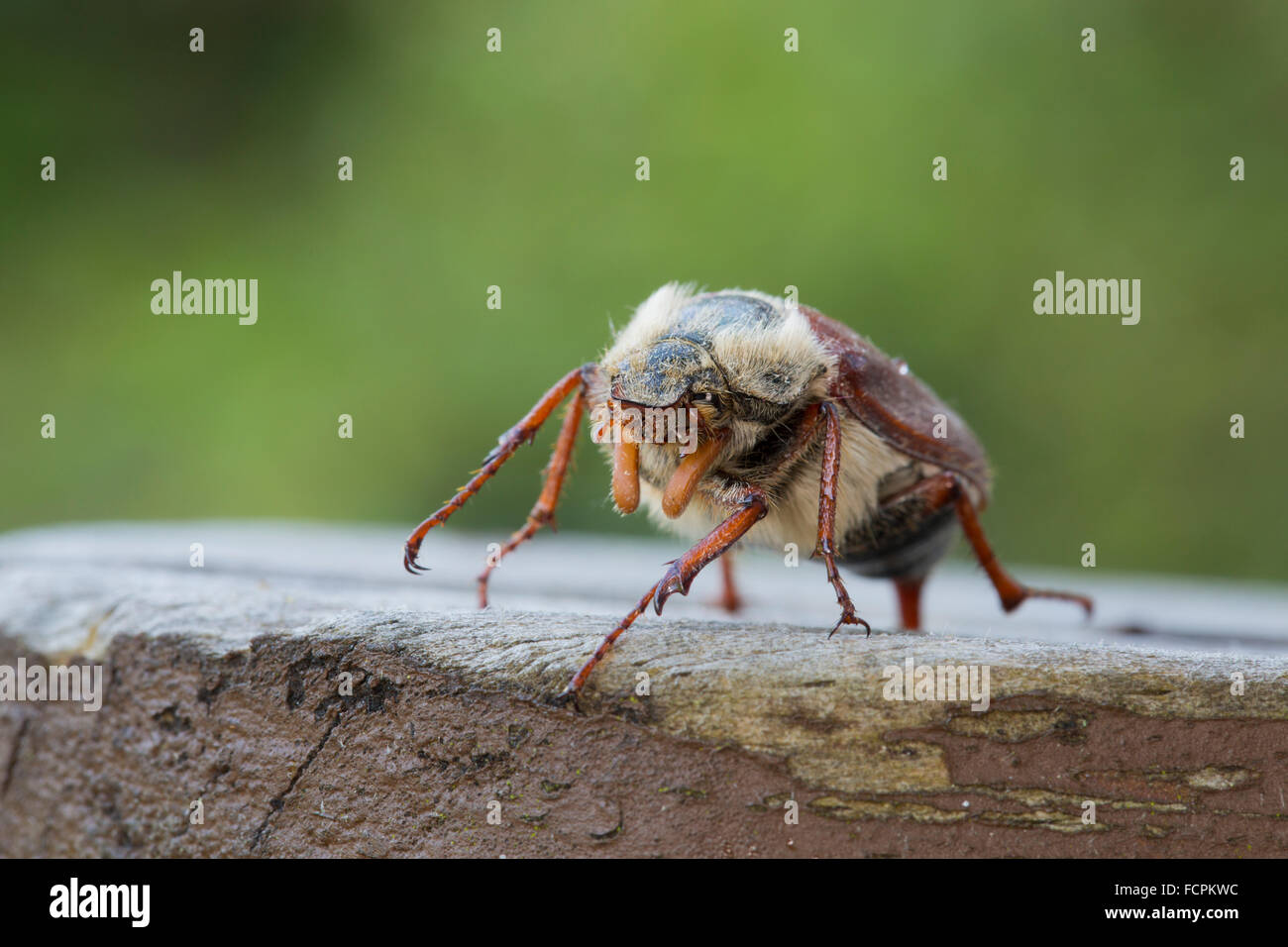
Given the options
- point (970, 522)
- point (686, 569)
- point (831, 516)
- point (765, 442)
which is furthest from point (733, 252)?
point (686, 569)

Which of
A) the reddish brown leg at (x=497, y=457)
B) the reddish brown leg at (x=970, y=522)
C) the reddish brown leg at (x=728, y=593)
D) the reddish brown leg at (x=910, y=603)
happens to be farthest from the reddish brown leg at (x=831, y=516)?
the reddish brown leg at (x=728, y=593)

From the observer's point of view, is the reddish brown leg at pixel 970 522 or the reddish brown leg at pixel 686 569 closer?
the reddish brown leg at pixel 686 569

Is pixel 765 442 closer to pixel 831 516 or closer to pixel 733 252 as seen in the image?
pixel 831 516

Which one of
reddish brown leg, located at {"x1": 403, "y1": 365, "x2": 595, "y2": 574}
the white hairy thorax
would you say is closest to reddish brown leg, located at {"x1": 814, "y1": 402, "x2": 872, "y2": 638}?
the white hairy thorax

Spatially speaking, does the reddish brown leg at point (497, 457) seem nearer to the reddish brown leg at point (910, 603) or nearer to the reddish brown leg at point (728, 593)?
the reddish brown leg at point (728, 593)
